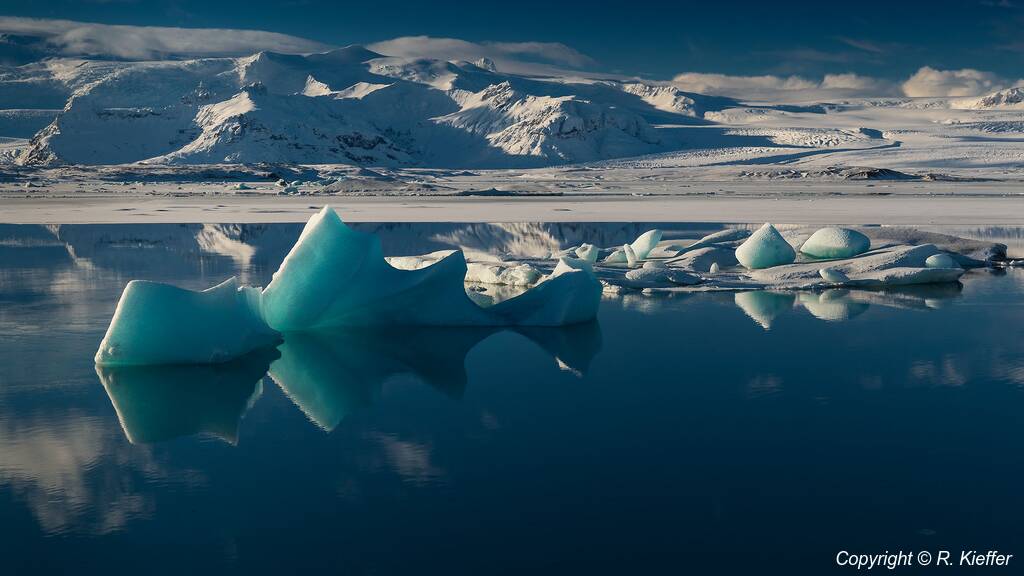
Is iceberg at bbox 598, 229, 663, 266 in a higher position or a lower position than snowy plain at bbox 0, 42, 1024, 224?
higher

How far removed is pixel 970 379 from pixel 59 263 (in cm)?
1255

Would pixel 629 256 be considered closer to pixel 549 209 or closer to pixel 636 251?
pixel 636 251

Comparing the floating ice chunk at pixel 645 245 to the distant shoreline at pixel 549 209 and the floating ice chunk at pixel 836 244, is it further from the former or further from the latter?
the distant shoreline at pixel 549 209

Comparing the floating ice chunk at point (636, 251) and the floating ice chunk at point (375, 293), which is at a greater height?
the floating ice chunk at point (375, 293)

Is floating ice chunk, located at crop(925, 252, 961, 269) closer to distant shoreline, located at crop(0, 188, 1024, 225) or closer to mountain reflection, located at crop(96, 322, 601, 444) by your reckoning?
mountain reflection, located at crop(96, 322, 601, 444)

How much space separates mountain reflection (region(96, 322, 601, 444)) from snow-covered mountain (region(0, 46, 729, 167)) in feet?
239

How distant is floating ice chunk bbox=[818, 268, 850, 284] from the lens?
12.1 meters

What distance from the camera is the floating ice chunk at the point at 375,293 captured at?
869 cm

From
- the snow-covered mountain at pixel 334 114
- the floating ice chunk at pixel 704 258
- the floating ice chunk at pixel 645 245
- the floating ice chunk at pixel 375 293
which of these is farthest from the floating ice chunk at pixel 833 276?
the snow-covered mountain at pixel 334 114

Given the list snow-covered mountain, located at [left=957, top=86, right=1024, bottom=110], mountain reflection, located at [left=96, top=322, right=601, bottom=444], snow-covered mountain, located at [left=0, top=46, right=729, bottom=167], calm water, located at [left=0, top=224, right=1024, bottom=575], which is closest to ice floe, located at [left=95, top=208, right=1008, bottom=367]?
mountain reflection, located at [left=96, top=322, right=601, bottom=444]

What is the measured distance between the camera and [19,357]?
8.02m

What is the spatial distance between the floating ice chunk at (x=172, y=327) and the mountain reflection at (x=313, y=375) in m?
0.10

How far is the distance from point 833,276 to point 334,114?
89300mm

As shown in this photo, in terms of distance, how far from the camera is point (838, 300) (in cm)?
1103
